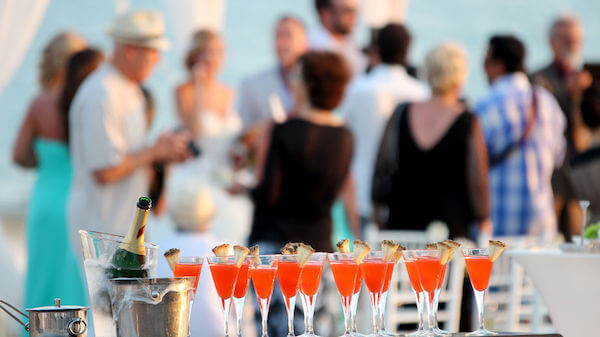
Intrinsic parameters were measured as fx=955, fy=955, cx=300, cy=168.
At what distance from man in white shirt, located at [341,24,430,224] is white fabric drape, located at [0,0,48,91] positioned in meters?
1.90

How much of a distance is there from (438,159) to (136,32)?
1454 mm

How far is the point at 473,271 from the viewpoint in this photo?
2.03 metres

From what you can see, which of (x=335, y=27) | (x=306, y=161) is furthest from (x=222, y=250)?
(x=335, y=27)

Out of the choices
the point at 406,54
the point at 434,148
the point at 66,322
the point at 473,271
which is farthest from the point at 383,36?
the point at 66,322

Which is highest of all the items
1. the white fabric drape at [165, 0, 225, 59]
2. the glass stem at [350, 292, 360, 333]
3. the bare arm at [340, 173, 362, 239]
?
the white fabric drape at [165, 0, 225, 59]

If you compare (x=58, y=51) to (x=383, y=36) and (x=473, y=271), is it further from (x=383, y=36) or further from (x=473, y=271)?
(x=473, y=271)

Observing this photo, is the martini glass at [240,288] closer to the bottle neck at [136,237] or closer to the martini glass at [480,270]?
the bottle neck at [136,237]

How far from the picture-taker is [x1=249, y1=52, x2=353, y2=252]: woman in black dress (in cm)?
387

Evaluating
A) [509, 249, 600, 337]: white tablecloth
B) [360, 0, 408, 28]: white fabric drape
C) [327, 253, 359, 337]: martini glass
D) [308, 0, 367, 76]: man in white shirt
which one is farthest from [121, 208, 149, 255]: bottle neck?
[360, 0, 408, 28]: white fabric drape

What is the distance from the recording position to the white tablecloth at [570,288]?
2.34 metres

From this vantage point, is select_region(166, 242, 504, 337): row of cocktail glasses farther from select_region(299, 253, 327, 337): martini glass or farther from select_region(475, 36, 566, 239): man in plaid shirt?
select_region(475, 36, 566, 239): man in plaid shirt

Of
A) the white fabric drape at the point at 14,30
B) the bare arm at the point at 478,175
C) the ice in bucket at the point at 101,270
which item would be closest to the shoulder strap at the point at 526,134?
the bare arm at the point at 478,175

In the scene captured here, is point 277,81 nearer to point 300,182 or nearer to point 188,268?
point 300,182

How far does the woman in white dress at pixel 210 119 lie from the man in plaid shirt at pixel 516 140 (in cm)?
144
